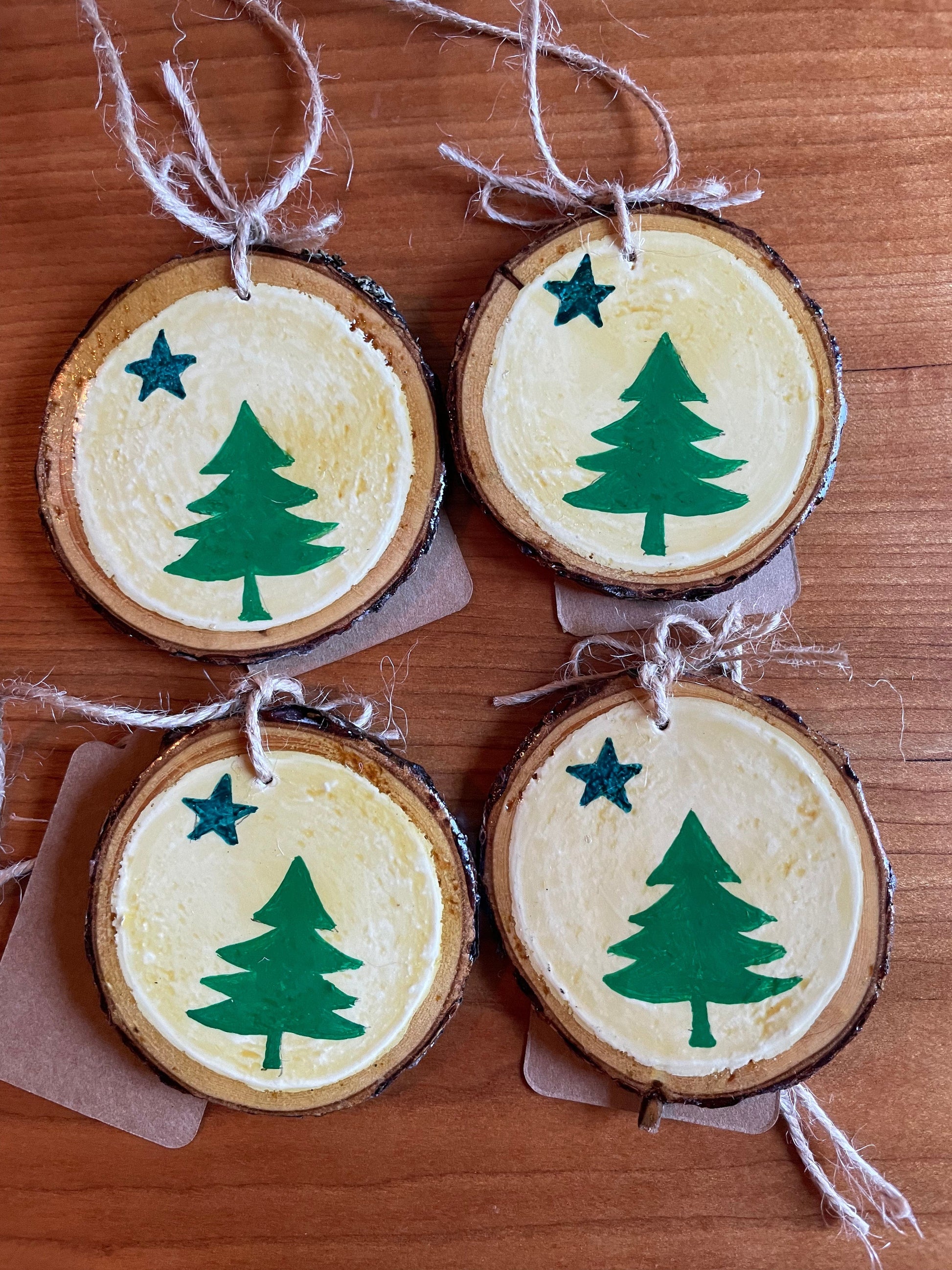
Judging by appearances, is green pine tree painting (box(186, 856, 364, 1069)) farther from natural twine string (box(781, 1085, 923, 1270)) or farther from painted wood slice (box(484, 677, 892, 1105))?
natural twine string (box(781, 1085, 923, 1270))

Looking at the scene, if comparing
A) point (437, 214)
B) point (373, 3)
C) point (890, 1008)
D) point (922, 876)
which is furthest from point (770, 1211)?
point (373, 3)

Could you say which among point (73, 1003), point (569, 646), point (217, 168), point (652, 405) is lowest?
point (73, 1003)

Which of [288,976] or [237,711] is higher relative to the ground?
Answer: [237,711]

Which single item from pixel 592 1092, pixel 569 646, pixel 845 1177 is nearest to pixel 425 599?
pixel 569 646

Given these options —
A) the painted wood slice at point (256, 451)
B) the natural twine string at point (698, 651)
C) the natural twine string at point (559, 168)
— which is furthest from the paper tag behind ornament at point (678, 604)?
the natural twine string at point (559, 168)

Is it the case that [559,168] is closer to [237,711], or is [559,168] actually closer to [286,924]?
[237,711]
